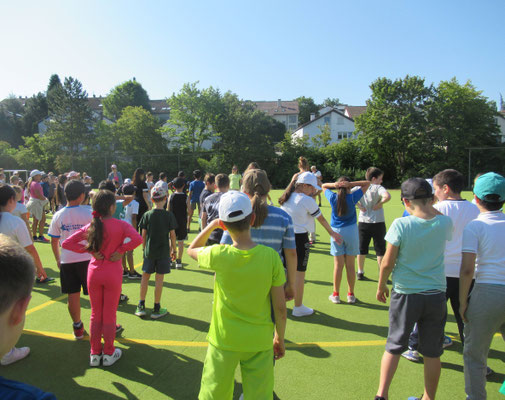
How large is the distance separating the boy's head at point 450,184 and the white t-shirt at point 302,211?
63.1 inches

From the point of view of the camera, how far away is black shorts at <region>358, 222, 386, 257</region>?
6.51 metres

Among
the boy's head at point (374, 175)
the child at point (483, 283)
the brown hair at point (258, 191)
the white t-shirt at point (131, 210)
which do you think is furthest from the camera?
the white t-shirt at point (131, 210)

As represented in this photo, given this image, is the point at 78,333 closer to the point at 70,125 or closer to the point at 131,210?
the point at 131,210

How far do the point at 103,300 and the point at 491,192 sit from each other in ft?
13.4

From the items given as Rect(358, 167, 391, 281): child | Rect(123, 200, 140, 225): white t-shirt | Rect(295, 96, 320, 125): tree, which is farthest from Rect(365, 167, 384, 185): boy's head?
Rect(295, 96, 320, 125): tree

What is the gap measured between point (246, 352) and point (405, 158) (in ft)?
140

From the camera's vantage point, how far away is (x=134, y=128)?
144 feet

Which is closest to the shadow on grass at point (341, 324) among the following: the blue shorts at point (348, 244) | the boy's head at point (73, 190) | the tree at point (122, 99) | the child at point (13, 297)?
the blue shorts at point (348, 244)

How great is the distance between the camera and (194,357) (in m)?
4.09

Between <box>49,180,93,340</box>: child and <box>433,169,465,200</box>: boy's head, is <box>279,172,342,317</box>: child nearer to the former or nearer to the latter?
<box>433,169,465,200</box>: boy's head

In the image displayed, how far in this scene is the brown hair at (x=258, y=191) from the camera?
10.2ft

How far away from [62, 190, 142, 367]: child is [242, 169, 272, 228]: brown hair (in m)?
1.73

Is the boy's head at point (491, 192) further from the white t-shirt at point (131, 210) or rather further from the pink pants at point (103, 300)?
the white t-shirt at point (131, 210)

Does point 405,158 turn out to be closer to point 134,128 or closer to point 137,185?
point 134,128
